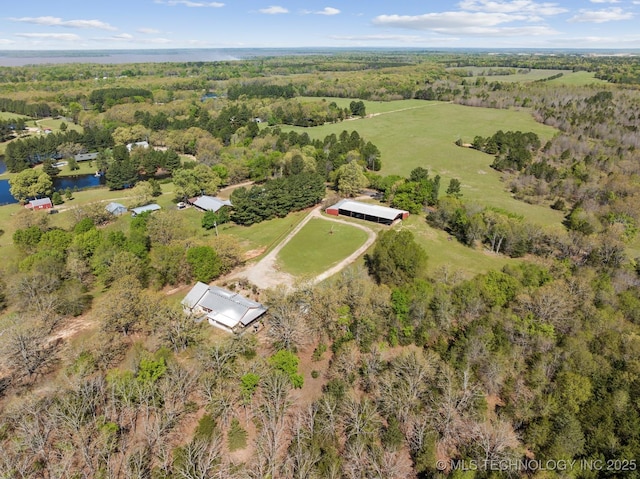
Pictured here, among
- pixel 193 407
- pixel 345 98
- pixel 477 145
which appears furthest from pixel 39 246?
pixel 345 98

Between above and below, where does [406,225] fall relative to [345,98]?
below

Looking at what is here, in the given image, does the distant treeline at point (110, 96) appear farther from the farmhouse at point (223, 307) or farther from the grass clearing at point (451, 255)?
the grass clearing at point (451, 255)

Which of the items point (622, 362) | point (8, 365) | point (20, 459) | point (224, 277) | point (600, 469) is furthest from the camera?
Result: point (224, 277)

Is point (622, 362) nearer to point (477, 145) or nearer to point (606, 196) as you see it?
point (606, 196)

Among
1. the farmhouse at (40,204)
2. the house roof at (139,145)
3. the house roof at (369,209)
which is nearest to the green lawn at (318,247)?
the house roof at (369,209)

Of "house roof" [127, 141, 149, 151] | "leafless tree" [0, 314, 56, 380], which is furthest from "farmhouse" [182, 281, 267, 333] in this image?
"house roof" [127, 141, 149, 151]

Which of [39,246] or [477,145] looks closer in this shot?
[39,246]

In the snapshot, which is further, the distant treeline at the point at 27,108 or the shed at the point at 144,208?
the distant treeline at the point at 27,108
